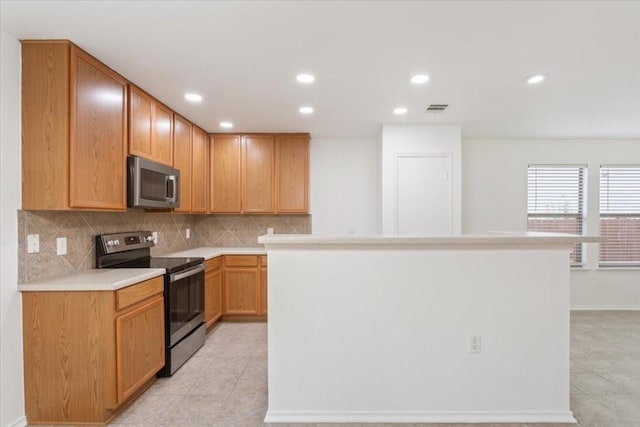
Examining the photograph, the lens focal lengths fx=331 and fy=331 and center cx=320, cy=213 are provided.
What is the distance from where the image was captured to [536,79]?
8.82ft

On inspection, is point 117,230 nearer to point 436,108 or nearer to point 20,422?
point 20,422

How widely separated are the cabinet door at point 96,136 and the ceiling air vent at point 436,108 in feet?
9.33

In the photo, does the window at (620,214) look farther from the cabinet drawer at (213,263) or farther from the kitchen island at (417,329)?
the cabinet drawer at (213,263)

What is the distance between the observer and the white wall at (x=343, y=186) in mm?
4832

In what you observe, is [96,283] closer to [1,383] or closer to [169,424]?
[1,383]

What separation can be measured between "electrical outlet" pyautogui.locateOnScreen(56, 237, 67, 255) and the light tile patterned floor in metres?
1.24

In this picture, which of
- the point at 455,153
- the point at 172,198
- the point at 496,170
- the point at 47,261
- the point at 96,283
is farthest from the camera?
the point at 496,170

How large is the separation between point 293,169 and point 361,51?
240 cm

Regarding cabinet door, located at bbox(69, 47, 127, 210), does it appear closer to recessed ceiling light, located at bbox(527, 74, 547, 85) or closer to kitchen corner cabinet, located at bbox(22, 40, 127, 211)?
kitchen corner cabinet, located at bbox(22, 40, 127, 211)

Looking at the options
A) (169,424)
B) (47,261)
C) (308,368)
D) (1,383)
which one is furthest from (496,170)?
(1,383)

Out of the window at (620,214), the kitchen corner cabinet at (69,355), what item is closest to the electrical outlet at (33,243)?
the kitchen corner cabinet at (69,355)

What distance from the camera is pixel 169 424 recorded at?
2180 mm

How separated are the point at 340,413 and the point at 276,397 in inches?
17.1

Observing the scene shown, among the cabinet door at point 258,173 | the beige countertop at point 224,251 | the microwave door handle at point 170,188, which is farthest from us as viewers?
the cabinet door at point 258,173
